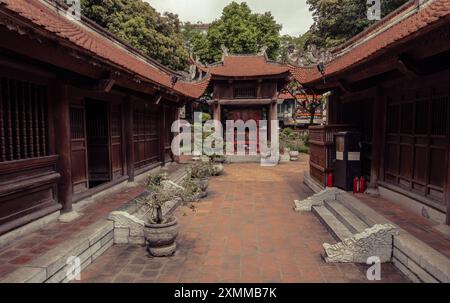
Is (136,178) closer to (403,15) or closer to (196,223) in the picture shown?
(196,223)

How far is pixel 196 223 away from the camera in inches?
264

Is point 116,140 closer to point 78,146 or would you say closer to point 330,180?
point 78,146

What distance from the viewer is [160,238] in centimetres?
476

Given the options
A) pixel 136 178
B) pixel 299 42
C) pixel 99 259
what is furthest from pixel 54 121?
pixel 299 42

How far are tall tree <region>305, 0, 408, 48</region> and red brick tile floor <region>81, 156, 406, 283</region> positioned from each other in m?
20.0

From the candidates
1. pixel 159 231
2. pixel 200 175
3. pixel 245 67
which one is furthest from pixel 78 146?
pixel 245 67

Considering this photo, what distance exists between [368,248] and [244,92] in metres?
15.5

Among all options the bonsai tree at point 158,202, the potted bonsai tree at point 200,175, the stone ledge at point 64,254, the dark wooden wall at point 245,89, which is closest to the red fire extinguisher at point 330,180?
the potted bonsai tree at point 200,175

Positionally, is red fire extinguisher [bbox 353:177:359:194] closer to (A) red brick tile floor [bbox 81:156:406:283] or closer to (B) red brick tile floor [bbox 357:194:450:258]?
(B) red brick tile floor [bbox 357:194:450:258]

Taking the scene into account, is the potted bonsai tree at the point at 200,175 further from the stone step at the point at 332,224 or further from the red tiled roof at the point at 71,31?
the stone step at the point at 332,224

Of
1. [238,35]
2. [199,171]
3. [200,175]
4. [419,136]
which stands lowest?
[200,175]

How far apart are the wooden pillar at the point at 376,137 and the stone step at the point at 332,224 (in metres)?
1.41

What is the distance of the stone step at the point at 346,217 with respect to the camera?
5407mm

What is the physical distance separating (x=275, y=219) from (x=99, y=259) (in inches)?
148
